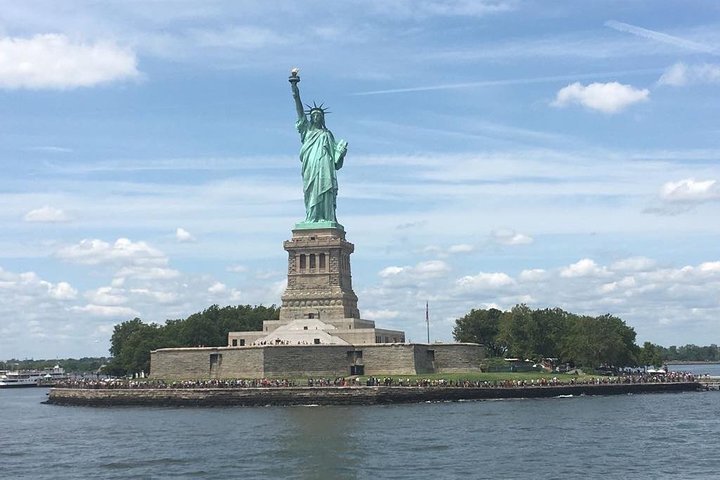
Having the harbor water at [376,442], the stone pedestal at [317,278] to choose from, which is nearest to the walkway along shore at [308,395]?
the harbor water at [376,442]

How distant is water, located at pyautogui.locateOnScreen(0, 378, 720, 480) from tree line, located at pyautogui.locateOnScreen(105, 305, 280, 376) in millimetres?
31155

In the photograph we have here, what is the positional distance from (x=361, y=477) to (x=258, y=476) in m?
3.79

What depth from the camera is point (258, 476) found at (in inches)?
1484

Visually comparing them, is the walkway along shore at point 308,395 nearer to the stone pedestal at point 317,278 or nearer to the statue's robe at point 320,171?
A: the stone pedestal at point 317,278

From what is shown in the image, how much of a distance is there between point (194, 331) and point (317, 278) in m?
20.0

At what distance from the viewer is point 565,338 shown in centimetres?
10025

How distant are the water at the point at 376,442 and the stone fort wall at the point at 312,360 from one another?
26.9 ft

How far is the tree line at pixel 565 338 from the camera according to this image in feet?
315

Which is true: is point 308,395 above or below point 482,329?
below

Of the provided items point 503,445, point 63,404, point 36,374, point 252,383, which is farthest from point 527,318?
point 36,374

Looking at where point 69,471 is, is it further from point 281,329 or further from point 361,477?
point 281,329

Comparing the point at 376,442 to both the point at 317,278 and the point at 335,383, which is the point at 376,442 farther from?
the point at 317,278

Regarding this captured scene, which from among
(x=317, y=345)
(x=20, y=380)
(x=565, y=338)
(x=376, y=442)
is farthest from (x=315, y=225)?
(x=20, y=380)

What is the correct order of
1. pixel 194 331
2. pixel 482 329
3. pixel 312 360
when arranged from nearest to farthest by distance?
pixel 312 360, pixel 194 331, pixel 482 329
